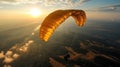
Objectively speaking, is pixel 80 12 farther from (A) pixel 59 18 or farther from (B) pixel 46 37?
(B) pixel 46 37

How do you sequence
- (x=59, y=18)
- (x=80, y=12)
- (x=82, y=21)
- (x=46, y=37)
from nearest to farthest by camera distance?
1. (x=59, y=18)
2. (x=46, y=37)
3. (x=80, y=12)
4. (x=82, y=21)

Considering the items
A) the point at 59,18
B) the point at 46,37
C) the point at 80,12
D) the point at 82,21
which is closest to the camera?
the point at 59,18

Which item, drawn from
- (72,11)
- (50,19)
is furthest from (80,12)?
(50,19)

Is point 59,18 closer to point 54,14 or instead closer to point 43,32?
point 54,14

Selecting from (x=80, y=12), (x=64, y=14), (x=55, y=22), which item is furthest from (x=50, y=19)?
(x=80, y=12)

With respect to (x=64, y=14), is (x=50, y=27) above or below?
below

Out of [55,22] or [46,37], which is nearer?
[55,22]

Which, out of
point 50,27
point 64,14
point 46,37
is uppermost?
point 64,14

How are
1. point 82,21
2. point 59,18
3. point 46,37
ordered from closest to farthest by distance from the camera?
point 59,18
point 46,37
point 82,21

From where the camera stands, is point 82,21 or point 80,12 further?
point 82,21
